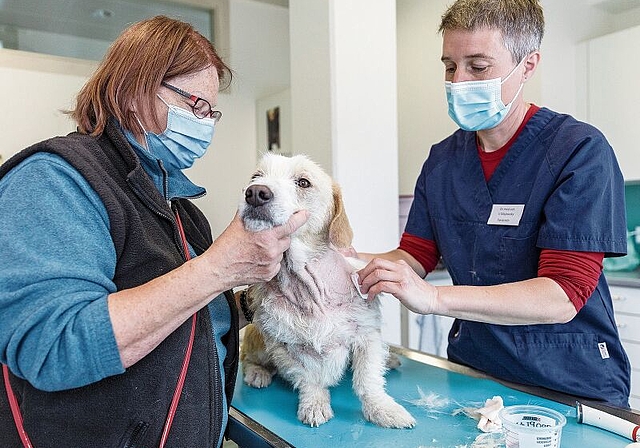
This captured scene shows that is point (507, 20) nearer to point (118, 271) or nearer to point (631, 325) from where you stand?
point (118, 271)

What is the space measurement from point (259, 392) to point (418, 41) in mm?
3210

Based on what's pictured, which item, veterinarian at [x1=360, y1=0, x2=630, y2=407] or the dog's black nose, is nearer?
the dog's black nose

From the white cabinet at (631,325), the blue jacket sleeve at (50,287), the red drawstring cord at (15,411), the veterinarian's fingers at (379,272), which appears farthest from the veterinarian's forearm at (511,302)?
the white cabinet at (631,325)

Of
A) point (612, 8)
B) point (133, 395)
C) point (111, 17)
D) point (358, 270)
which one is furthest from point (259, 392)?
point (612, 8)

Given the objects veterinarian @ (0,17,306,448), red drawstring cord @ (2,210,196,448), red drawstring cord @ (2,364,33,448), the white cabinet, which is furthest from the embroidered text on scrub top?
the white cabinet

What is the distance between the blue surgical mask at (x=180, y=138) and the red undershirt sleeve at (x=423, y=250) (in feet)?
2.47

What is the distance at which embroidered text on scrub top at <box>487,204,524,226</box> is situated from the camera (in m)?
1.35

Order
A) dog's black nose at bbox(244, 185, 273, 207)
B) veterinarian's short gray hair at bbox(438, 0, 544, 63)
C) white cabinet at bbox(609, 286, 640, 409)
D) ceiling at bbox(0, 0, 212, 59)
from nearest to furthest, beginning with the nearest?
dog's black nose at bbox(244, 185, 273, 207) → veterinarian's short gray hair at bbox(438, 0, 544, 63) → white cabinet at bbox(609, 286, 640, 409) → ceiling at bbox(0, 0, 212, 59)

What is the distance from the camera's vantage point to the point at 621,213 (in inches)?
49.4

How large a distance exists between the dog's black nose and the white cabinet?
2478mm

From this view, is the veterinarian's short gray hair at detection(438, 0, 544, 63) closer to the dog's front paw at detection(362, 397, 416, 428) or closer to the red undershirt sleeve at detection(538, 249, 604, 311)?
the red undershirt sleeve at detection(538, 249, 604, 311)

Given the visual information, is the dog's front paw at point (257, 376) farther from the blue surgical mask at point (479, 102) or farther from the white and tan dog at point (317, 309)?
the blue surgical mask at point (479, 102)

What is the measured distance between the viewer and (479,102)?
1.38m

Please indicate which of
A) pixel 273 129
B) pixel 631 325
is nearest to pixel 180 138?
pixel 631 325
